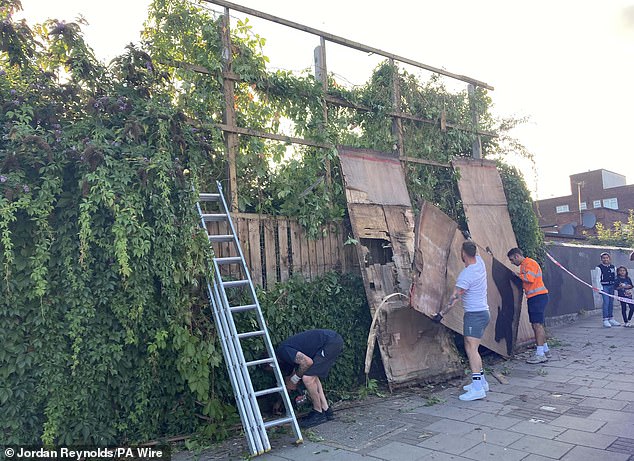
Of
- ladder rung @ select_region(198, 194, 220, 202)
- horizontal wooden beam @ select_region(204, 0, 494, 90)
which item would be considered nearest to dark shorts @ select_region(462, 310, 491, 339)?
ladder rung @ select_region(198, 194, 220, 202)

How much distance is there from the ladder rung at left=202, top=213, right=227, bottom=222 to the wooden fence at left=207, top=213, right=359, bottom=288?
0.48ft

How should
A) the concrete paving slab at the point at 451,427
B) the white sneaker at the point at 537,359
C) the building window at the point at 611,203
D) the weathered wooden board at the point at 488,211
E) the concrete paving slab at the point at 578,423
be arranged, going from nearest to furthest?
the concrete paving slab at the point at 578,423
the concrete paving slab at the point at 451,427
the white sneaker at the point at 537,359
the weathered wooden board at the point at 488,211
the building window at the point at 611,203

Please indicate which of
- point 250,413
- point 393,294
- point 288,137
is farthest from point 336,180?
point 250,413

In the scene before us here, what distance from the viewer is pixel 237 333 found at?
5.15 metres

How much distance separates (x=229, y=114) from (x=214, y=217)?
1.45m

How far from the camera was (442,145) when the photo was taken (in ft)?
29.4

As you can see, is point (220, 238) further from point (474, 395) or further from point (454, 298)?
point (474, 395)

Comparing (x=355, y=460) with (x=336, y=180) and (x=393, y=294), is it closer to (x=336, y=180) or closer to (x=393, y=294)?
(x=393, y=294)

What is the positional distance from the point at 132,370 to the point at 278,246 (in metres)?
2.41

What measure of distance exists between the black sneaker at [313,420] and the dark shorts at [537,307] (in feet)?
14.6

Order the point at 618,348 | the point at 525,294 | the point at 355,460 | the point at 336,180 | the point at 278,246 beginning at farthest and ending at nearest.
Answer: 1. the point at 618,348
2. the point at 525,294
3. the point at 336,180
4. the point at 278,246
5. the point at 355,460

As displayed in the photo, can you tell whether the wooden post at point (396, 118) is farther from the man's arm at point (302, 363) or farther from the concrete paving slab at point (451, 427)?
the concrete paving slab at point (451, 427)

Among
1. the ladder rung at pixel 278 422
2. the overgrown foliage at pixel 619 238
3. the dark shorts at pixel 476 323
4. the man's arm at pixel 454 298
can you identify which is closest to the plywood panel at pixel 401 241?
the man's arm at pixel 454 298

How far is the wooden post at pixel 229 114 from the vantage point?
6.05 metres
